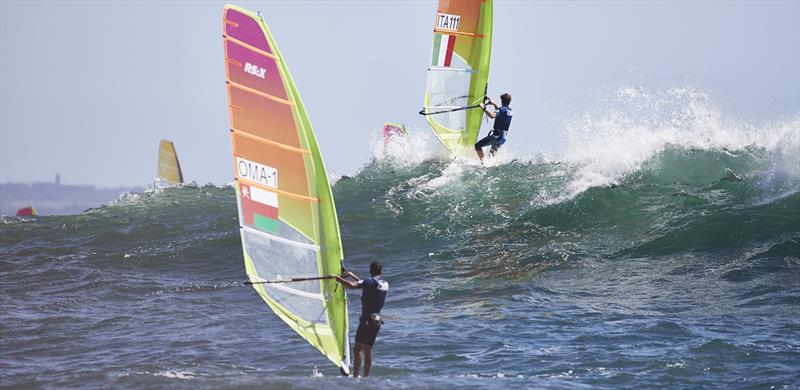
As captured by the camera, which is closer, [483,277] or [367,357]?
[367,357]

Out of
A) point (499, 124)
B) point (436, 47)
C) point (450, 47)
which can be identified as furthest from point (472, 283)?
point (436, 47)

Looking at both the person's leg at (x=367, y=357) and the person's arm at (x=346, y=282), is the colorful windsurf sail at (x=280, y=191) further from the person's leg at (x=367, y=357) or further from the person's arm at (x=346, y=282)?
the person's leg at (x=367, y=357)

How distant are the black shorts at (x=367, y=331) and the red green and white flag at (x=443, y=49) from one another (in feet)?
30.9

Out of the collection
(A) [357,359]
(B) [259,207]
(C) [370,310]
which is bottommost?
(A) [357,359]

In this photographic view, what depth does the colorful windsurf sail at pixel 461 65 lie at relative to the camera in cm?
1700

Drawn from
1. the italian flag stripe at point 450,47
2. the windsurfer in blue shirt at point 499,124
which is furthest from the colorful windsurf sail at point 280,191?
the italian flag stripe at point 450,47

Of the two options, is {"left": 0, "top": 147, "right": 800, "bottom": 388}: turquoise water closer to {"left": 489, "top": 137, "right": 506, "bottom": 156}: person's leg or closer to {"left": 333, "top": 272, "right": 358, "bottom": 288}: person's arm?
{"left": 489, "top": 137, "right": 506, "bottom": 156}: person's leg

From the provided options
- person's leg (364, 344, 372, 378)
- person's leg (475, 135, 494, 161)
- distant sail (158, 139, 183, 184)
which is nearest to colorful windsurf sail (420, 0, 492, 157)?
person's leg (475, 135, 494, 161)

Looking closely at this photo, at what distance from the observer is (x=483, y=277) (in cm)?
1315

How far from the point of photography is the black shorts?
8.38 meters

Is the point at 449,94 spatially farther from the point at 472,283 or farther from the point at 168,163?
the point at 168,163

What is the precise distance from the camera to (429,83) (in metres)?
17.6

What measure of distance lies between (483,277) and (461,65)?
16.7ft

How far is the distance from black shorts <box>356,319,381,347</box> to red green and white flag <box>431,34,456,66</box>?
30.9 feet
